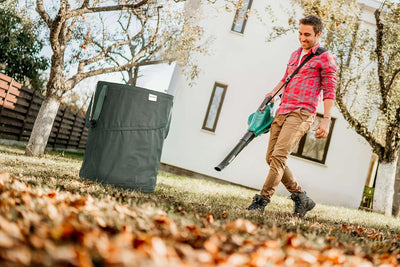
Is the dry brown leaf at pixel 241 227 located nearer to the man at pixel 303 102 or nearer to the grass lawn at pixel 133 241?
the grass lawn at pixel 133 241

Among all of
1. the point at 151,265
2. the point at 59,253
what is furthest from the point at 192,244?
the point at 59,253

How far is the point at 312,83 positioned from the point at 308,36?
53 cm

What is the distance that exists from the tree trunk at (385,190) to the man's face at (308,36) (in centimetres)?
767

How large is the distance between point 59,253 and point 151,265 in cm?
31

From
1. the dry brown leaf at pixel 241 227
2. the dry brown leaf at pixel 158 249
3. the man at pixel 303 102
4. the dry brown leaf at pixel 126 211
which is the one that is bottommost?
the dry brown leaf at pixel 126 211

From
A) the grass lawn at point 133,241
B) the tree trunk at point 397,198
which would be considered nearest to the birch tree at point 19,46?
the grass lawn at point 133,241

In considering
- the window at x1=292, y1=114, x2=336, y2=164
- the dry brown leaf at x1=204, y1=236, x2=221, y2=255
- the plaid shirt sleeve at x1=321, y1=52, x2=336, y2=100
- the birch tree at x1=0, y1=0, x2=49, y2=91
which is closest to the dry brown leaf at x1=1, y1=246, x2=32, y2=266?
the dry brown leaf at x1=204, y1=236, x2=221, y2=255

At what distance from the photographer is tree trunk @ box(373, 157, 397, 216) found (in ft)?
33.9

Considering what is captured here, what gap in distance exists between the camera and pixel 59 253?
1.22m

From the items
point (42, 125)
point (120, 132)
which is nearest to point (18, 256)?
point (120, 132)

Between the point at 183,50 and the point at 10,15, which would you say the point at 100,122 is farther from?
the point at 10,15

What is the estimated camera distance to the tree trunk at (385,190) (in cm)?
1032

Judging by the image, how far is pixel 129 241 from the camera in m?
1.54

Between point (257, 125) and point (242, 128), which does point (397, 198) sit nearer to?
point (242, 128)
